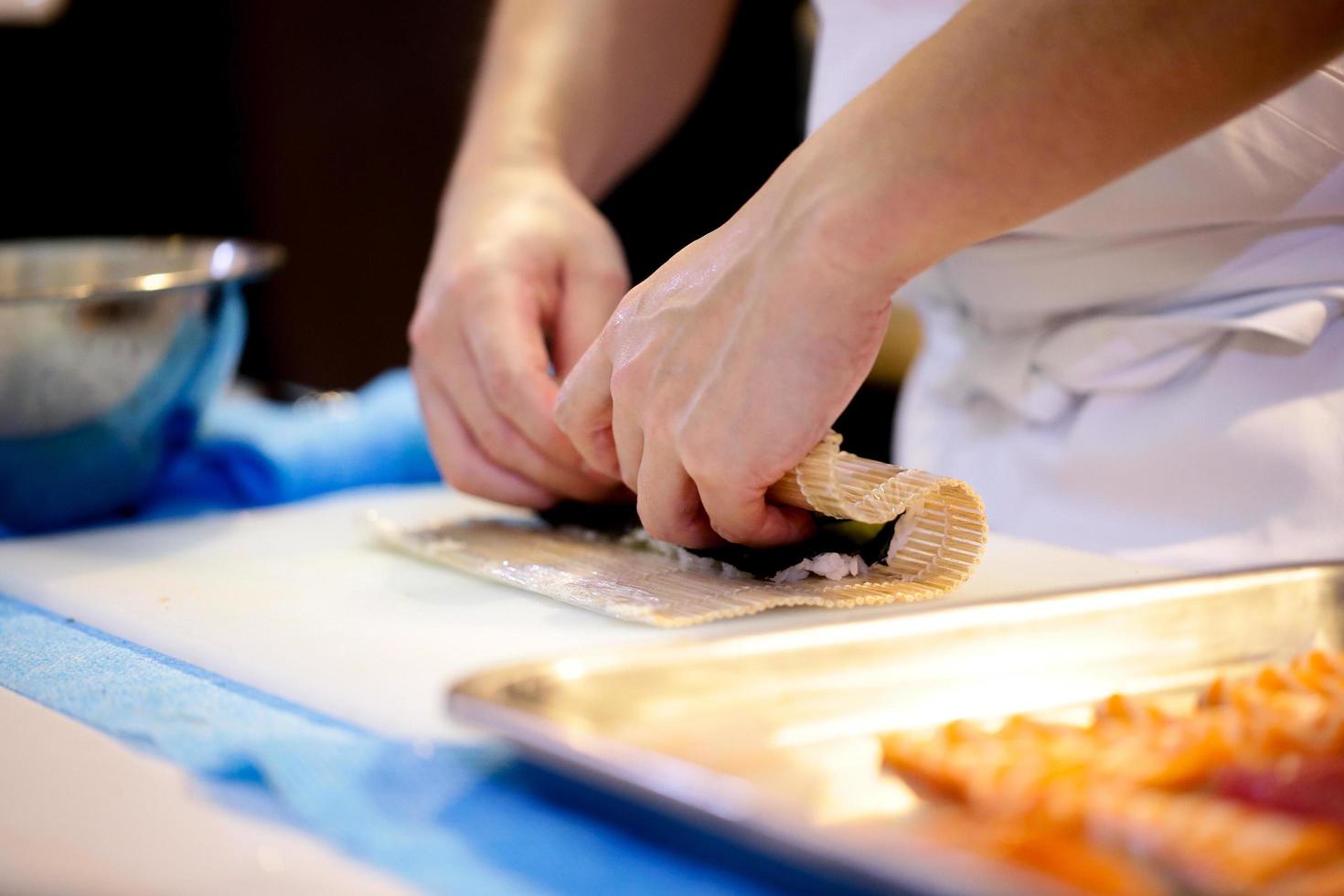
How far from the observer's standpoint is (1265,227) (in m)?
0.87

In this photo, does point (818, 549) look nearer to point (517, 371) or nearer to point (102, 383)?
point (517, 371)

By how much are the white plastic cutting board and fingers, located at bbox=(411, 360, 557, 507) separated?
84 millimetres

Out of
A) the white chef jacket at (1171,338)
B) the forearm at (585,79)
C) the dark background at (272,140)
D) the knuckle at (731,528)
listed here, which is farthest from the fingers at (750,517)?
the dark background at (272,140)

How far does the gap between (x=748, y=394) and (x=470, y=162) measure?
1.89 feet


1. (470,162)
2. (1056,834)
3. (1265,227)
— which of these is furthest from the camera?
(470,162)

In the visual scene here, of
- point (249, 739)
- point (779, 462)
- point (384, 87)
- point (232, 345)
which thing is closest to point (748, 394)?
point (779, 462)

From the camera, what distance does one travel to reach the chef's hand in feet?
3.04

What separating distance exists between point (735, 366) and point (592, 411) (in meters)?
0.17

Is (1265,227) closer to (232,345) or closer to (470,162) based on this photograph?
(470,162)

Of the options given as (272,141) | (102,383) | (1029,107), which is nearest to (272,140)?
(272,141)

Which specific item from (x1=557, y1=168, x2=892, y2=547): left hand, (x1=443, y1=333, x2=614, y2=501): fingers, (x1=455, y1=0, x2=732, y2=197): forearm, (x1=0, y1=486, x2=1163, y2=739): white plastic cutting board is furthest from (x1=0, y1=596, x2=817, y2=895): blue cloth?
(x1=455, y1=0, x2=732, y2=197): forearm

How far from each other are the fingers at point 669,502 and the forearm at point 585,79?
18.2 inches

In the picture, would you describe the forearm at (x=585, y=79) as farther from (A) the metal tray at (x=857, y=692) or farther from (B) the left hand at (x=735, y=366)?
(A) the metal tray at (x=857, y=692)

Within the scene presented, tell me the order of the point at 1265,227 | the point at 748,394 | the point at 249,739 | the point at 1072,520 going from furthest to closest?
the point at 1072,520
the point at 1265,227
the point at 748,394
the point at 249,739
